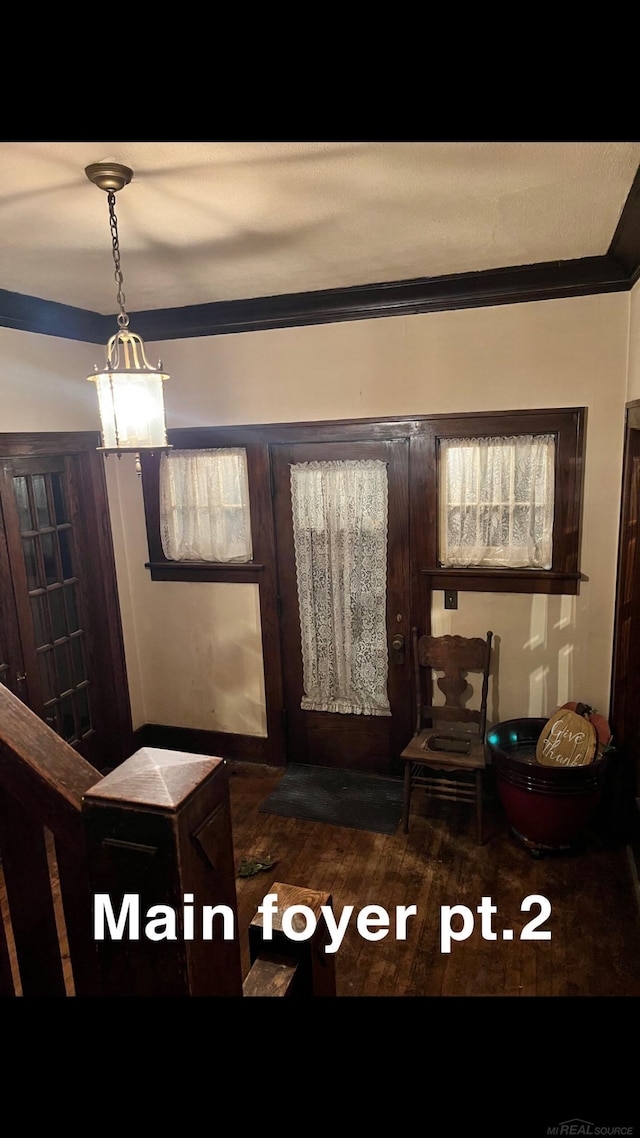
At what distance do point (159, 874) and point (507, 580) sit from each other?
285cm

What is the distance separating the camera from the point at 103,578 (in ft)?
12.7

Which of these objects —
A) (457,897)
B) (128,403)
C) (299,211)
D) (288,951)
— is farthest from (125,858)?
(457,897)

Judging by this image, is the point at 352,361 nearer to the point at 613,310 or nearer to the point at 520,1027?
the point at 613,310

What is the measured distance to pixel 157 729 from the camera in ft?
14.1

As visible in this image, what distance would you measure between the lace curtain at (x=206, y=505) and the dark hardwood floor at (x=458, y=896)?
151cm

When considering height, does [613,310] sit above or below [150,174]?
below

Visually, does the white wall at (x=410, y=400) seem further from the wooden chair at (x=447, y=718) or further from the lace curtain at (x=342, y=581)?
the lace curtain at (x=342, y=581)

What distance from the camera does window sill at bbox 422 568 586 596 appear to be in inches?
126

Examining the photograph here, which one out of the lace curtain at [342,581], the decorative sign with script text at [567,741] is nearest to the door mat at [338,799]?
the lace curtain at [342,581]

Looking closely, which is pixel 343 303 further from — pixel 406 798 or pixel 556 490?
pixel 406 798

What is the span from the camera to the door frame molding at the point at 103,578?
142 inches

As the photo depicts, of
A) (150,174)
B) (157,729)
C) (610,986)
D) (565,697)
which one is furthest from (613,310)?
(157,729)

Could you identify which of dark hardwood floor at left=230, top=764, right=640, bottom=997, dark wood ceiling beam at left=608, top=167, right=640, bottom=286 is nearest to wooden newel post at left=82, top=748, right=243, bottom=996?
dark hardwood floor at left=230, top=764, right=640, bottom=997
